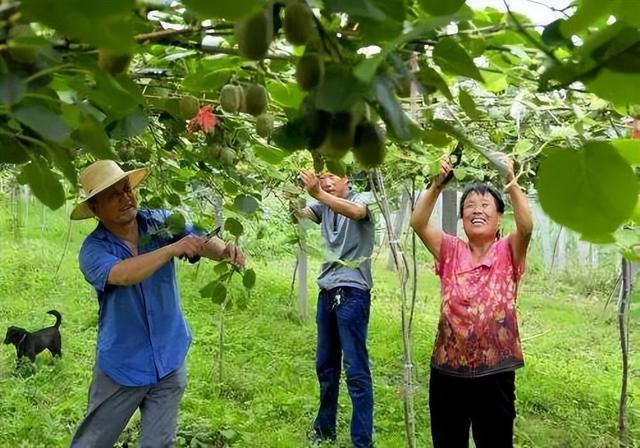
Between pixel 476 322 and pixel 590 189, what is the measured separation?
6.07 feet

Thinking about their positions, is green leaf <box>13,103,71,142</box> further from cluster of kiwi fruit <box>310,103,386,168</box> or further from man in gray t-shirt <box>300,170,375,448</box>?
man in gray t-shirt <box>300,170,375,448</box>

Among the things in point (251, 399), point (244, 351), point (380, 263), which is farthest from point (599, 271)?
point (251, 399)

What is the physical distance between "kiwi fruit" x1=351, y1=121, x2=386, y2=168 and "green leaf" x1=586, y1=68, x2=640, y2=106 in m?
0.15

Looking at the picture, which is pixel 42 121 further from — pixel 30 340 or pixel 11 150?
pixel 30 340

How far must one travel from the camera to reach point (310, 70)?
497 mm

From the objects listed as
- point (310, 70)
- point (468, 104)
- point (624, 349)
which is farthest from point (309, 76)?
point (624, 349)

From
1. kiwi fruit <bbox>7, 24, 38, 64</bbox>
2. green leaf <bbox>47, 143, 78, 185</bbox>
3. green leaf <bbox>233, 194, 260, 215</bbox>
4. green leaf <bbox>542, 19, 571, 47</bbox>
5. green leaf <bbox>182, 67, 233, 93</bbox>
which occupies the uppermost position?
green leaf <bbox>182, 67, 233, 93</bbox>

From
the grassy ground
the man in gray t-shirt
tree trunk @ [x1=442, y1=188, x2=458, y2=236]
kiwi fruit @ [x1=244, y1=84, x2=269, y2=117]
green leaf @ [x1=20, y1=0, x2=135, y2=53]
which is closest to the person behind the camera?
green leaf @ [x1=20, y1=0, x2=135, y2=53]

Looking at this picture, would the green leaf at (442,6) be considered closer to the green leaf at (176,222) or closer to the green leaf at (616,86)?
the green leaf at (616,86)

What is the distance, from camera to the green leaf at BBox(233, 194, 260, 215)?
60.4 inches

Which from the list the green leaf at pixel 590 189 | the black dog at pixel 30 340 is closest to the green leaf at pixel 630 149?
the green leaf at pixel 590 189

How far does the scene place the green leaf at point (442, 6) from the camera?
17.9 inches

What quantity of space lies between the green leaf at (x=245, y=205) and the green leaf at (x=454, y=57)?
105 centimetres

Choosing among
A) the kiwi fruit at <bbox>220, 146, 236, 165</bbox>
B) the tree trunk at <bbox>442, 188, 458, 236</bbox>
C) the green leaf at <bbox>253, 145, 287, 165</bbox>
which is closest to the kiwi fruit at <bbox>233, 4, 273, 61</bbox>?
the green leaf at <bbox>253, 145, 287, 165</bbox>
